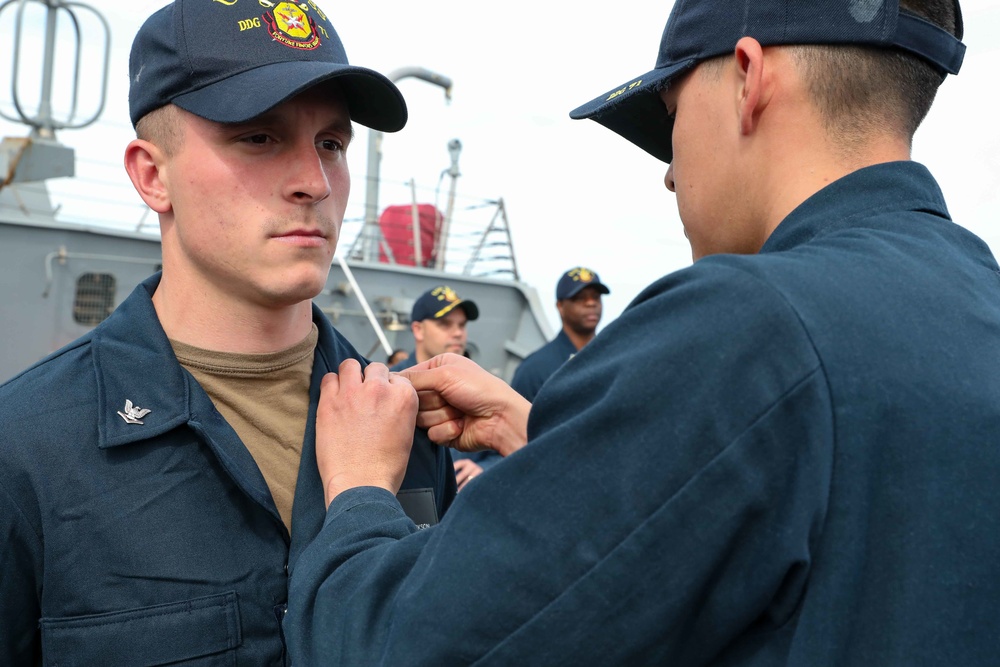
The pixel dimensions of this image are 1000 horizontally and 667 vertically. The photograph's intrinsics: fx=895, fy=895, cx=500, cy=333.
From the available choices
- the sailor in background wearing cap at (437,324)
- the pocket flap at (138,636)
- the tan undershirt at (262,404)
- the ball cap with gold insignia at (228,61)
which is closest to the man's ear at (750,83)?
the ball cap with gold insignia at (228,61)

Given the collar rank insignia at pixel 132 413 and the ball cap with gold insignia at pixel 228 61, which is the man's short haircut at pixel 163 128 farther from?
the collar rank insignia at pixel 132 413

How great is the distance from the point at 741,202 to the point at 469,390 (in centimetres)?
84

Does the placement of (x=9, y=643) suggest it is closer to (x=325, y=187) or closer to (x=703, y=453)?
(x=325, y=187)

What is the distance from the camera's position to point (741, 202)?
147cm

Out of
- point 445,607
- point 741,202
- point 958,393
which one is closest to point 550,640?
point 445,607

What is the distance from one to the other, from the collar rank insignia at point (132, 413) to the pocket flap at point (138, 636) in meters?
0.34

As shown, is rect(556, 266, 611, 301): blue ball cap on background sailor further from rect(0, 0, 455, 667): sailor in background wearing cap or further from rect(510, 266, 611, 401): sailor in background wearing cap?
rect(0, 0, 455, 667): sailor in background wearing cap

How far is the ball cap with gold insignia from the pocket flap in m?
0.91

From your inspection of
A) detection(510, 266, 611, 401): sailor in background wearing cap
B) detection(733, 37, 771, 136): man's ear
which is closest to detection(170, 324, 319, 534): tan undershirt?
detection(733, 37, 771, 136): man's ear

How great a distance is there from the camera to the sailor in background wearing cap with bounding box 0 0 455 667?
160cm

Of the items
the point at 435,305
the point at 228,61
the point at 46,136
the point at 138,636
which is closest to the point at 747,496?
the point at 138,636

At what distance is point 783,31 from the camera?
1.39 m

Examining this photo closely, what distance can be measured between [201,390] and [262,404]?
0.18 m

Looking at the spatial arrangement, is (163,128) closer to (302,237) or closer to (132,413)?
(302,237)
